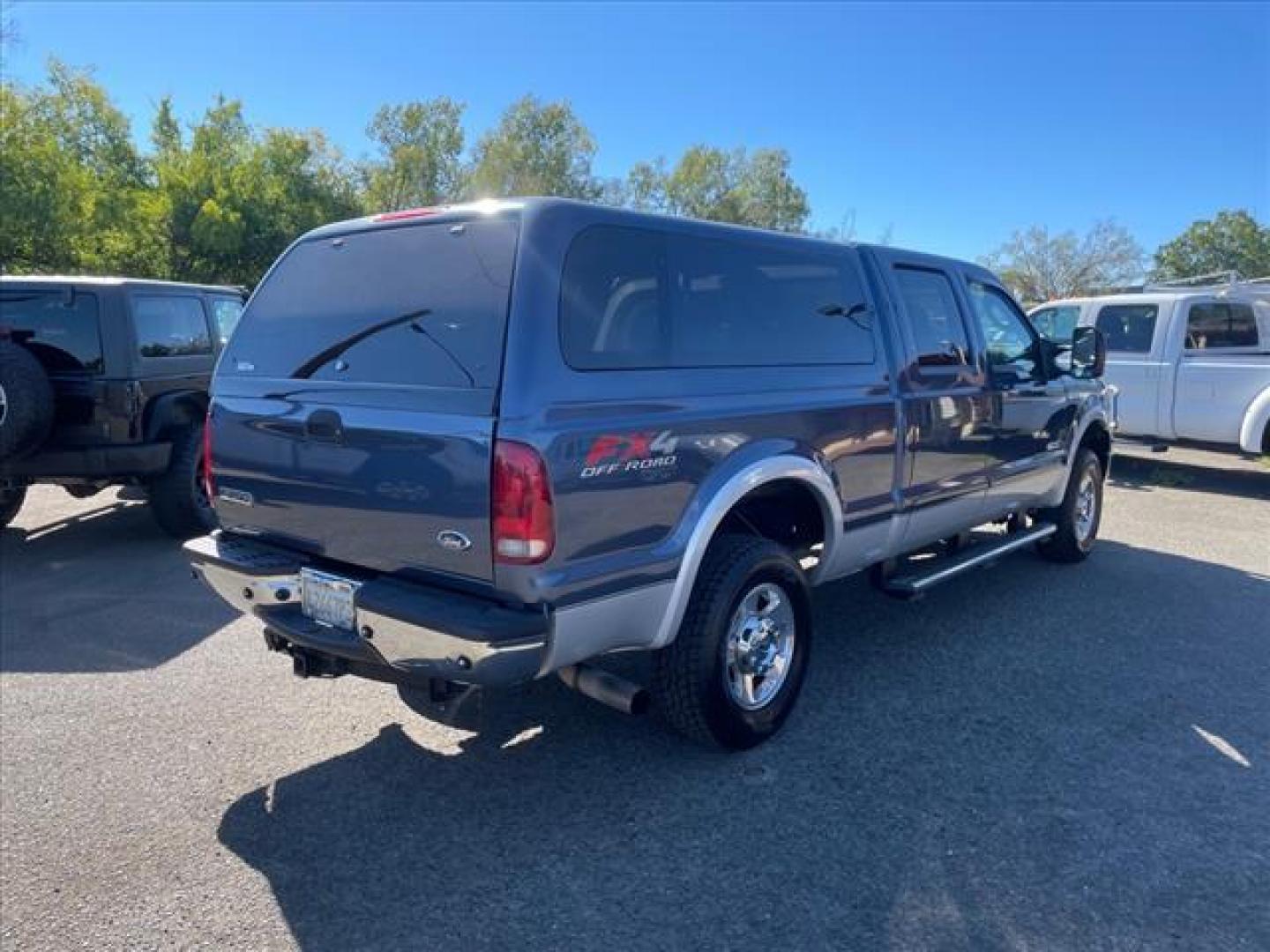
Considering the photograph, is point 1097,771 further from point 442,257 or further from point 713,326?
point 442,257

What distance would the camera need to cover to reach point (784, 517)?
13.6 feet

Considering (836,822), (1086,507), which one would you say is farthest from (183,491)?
(1086,507)

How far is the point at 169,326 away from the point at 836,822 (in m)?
6.29

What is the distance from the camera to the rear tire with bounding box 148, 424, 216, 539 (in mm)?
6688

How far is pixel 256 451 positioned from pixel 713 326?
5.95ft

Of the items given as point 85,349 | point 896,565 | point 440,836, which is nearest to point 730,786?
point 440,836

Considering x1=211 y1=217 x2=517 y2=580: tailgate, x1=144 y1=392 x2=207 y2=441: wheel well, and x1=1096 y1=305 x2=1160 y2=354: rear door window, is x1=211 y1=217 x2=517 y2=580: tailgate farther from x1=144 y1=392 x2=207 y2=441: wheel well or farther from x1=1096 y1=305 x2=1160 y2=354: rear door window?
x1=1096 y1=305 x2=1160 y2=354: rear door window

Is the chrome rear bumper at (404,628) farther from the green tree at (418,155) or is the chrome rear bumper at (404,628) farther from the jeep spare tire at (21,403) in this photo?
the green tree at (418,155)

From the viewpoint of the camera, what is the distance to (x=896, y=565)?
480 centimetres

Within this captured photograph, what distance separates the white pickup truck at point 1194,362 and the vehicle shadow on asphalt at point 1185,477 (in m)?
0.50

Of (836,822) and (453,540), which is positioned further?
(836,822)

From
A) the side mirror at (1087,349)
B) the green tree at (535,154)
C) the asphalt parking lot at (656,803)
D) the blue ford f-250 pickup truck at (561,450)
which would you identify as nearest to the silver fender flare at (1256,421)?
the side mirror at (1087,349)

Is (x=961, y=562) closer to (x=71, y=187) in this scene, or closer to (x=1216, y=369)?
(x=1216, y=369)

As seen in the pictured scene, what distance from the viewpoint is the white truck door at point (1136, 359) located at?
10.1 metres
